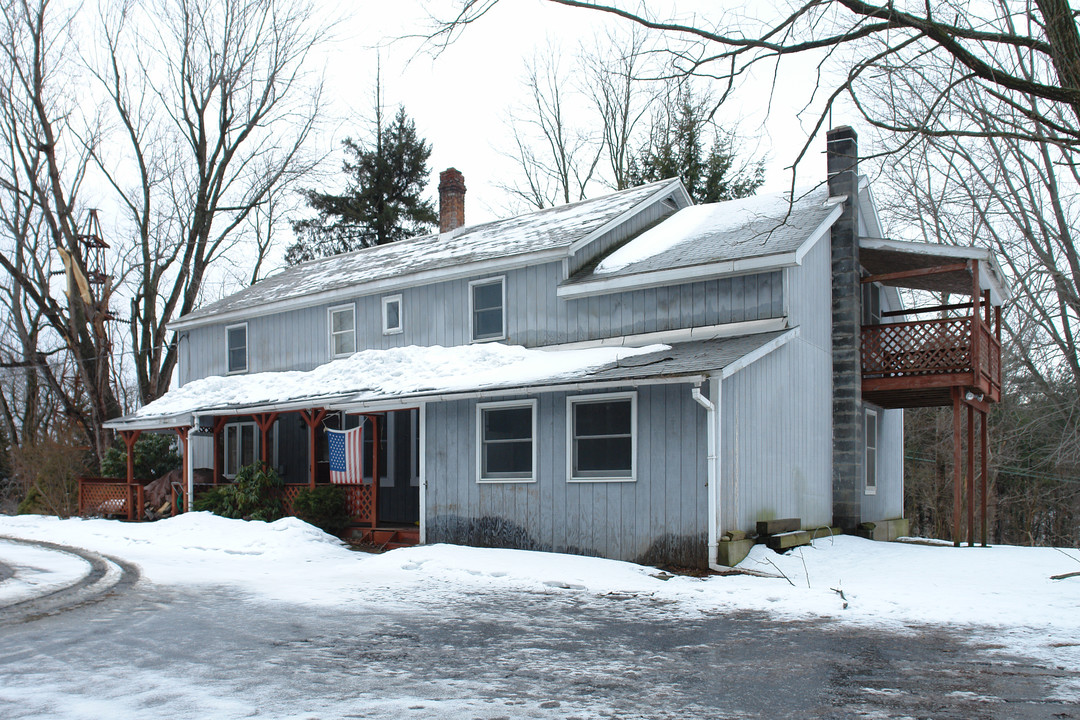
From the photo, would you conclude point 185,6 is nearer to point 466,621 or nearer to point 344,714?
point 466,621

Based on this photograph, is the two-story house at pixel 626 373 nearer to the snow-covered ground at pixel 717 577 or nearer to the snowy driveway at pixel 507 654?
the snow-covered ground at pixel 717 577

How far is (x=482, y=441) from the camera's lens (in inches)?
580

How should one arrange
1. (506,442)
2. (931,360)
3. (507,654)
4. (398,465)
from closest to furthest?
(507,654)
(506,442)
(931,360)
(398,465)

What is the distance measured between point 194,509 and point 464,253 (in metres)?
7.76

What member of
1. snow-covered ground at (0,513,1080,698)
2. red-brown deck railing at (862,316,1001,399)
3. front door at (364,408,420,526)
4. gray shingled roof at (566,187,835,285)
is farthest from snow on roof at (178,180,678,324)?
snow-covered ground at (0,513,1080,698)

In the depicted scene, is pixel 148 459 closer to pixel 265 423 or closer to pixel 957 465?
pixel 265 423

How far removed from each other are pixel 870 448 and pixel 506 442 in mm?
7922

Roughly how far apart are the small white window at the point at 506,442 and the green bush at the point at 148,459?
434 inches

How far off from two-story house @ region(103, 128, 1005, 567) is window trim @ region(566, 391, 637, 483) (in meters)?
0.03

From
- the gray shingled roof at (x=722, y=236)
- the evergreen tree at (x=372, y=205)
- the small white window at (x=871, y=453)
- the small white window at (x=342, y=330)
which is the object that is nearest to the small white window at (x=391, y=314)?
the small white window at (x=342, y=330)

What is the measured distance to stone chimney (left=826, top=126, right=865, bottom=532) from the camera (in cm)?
1616

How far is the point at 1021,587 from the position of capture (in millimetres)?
10586

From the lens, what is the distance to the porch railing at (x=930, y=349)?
50.0ft

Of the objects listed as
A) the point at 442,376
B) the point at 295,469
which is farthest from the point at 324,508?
the point at 295,469
